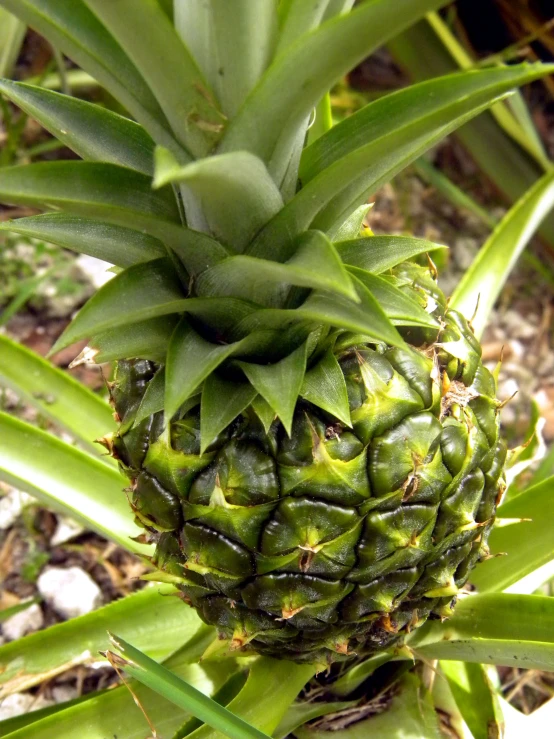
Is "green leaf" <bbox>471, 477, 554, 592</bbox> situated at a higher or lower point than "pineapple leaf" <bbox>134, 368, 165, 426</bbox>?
lower

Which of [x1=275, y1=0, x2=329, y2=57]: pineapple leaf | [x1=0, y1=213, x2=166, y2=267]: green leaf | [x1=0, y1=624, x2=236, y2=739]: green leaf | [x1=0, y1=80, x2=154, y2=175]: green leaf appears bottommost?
[x1=0, y1=624, x2=236, y2=739]: green leaf

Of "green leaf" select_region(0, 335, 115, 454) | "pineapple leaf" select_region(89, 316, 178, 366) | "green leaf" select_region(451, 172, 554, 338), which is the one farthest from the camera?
"green leaf" select_region(451, 172, 554, 338)

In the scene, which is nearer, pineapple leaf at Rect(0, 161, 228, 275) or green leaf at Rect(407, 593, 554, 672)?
pineapple leaf at Rect(0, 161, 228, 275)

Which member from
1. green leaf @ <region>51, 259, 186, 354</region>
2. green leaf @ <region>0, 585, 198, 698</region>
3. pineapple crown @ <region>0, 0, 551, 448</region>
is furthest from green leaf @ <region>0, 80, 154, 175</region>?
green leaf @ <region>0, 585, 198, 698</region>

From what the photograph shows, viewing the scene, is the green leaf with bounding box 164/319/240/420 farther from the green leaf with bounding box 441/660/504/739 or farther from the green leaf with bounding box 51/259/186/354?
the green leaf with bounding box 441/660/504/739

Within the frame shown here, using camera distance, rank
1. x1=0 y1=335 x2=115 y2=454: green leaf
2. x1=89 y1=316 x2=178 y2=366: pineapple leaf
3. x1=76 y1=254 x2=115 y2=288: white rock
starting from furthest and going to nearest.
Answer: x1=76 y1=254 x2=115 y2=288: white rock
x1=0 y1=335 x2=115 y2=454: green leaf
x1=89 y1=316 x2=178 y2=366: pineapple leaf

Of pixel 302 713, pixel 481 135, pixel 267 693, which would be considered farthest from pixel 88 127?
pixel 481 135

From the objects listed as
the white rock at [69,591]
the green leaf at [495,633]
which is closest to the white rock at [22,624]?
the white rock at [69,591]
